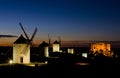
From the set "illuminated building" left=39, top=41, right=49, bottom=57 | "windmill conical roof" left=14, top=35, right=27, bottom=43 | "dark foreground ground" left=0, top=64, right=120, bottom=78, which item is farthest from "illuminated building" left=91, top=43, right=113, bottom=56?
"dark foreground ground" left=0, top=64, right=120, bottom=78

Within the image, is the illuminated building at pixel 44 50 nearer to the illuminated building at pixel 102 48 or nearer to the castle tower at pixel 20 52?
the castle tower at pixel 20 52

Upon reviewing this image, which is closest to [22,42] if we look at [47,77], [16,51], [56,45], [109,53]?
[16,51]

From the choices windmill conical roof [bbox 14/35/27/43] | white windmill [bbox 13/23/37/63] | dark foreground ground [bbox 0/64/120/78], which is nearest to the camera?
dark foreground ground [bbox 0/64/120/78]

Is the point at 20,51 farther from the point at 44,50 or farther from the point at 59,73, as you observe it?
the point at 59,73

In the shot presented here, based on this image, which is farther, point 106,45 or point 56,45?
point 106,45

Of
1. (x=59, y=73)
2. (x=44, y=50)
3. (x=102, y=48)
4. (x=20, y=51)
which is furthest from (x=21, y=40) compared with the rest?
(x=102, y=48)

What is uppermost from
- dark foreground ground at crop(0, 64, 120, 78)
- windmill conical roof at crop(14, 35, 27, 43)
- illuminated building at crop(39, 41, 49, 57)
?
windmill conical roof at crop(14, 35, 27, 43)

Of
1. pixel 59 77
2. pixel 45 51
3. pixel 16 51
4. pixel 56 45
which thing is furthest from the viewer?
pixel 56 45

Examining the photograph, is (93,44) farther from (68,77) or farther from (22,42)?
(68,77)

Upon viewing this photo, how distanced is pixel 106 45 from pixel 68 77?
59.1 m

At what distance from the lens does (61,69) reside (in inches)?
1203

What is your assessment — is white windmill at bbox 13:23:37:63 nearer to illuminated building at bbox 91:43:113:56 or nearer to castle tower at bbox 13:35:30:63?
castle tower at bbox 13:35:30:63

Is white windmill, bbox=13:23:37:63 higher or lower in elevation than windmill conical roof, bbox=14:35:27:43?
lower

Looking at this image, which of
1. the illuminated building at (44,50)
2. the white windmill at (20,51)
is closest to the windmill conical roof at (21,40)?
the white windmill at (20,51)
